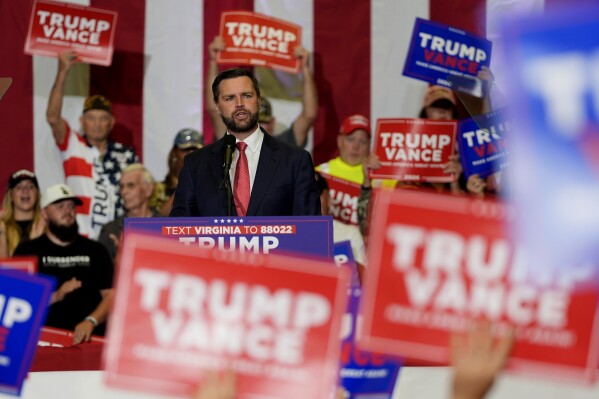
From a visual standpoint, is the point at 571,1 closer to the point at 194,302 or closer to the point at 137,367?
the point at 194,302

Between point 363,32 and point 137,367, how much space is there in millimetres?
5397

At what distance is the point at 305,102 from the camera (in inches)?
251

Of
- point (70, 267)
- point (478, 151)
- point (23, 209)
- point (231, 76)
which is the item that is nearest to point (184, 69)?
point (23, 209)

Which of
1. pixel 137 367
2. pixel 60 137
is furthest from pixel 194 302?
pixel 60 137

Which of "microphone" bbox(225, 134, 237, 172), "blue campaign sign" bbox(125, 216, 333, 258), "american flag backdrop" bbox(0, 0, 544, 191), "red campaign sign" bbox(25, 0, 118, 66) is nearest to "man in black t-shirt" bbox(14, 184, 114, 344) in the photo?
"red campaign sign" bbox(25, 0, 118, 66)

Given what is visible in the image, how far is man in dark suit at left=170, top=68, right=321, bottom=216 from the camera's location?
375 centimetres

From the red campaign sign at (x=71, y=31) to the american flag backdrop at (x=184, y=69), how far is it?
1.89 ft

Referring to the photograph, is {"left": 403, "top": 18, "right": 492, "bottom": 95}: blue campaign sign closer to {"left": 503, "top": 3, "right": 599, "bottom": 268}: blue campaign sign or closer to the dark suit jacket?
the dark suit jacket

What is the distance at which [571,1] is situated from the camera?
1.84 m

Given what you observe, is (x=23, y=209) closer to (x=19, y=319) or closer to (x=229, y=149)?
(x=229, y=149)

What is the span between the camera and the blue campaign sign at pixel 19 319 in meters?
2.18

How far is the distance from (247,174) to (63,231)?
1928mm

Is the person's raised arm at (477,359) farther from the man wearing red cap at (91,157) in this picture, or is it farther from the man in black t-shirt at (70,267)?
the man wearing red cap at (91,157)

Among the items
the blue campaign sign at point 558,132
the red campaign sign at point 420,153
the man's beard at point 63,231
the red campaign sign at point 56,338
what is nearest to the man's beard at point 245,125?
the red campaign sign at point 56,338
